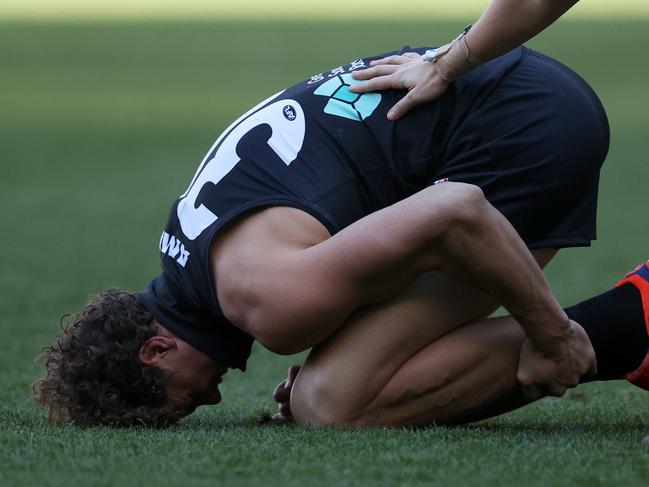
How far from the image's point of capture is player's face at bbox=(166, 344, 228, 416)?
3.45 metres

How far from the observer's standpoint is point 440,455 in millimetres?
2959

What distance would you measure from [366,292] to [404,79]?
2.20ft

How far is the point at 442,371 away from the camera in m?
3.42

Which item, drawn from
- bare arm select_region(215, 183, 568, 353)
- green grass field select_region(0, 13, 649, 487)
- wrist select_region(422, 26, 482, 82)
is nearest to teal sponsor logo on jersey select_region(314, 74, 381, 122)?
wrist select_region(422, 26, 482, 82)

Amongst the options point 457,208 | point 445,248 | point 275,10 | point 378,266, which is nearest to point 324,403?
point 378,266

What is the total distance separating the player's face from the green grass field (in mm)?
83

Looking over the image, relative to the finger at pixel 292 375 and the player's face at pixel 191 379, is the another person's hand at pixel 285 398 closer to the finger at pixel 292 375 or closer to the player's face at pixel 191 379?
the finger at pixel 292 375

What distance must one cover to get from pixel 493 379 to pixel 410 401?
23 centimetres

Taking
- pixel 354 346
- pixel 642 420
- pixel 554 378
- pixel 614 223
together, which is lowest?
pixel 614 223

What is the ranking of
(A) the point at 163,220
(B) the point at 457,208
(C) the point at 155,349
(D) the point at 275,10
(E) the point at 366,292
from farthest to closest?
(D) the point at 275,10
(A) the point at 163,220
(C) the point at 155,349
(E) the point at 366,292
(B) the point at 457,208

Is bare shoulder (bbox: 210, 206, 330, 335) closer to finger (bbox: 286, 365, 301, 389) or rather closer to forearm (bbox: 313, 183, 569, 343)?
forearm (bbox: 313, 183, 569, 343)

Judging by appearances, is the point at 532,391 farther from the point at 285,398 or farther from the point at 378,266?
the point at 285,398

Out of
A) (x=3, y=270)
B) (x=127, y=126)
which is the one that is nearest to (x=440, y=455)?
(x=3, y=270)

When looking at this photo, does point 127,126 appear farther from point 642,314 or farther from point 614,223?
point 642,314
